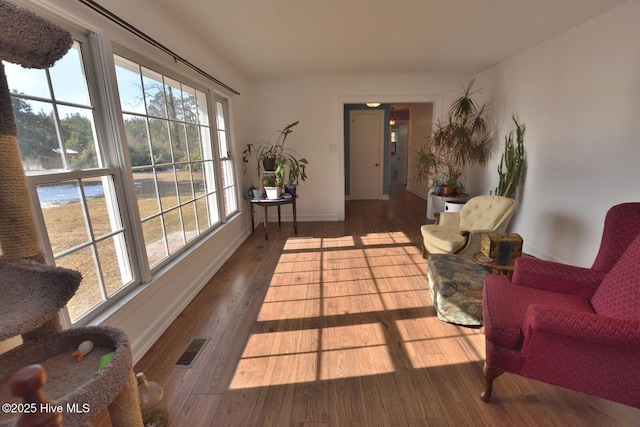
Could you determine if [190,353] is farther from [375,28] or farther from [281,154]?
[281,154]

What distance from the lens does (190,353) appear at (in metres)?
1.82

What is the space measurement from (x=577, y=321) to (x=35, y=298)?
1.93 meters

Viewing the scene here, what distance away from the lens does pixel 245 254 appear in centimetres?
350

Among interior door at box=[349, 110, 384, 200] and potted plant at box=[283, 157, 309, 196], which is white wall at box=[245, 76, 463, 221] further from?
interior door at box=[349, 110, 384, 200]

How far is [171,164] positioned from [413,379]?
238 cm

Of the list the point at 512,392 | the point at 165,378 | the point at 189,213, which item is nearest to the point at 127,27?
the point at 189,213

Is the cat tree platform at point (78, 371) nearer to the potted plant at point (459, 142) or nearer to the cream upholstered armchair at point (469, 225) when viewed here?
the cream upholstered armchair at point (469, 225)

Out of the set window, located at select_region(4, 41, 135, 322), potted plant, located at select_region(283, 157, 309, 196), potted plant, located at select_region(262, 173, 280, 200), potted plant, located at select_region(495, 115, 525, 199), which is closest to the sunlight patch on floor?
potted plant, located at select_region(262, 173, 280, 200)

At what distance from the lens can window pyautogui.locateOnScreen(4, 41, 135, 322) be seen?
1.29 meters

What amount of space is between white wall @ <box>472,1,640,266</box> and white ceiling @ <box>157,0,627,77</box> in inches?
8.7

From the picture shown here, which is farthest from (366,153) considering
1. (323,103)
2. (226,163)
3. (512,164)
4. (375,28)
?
(375,28)

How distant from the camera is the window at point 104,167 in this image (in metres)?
1.33

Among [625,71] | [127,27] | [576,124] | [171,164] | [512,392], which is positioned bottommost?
[512,392]

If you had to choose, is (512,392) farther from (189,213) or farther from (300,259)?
(189,213)
